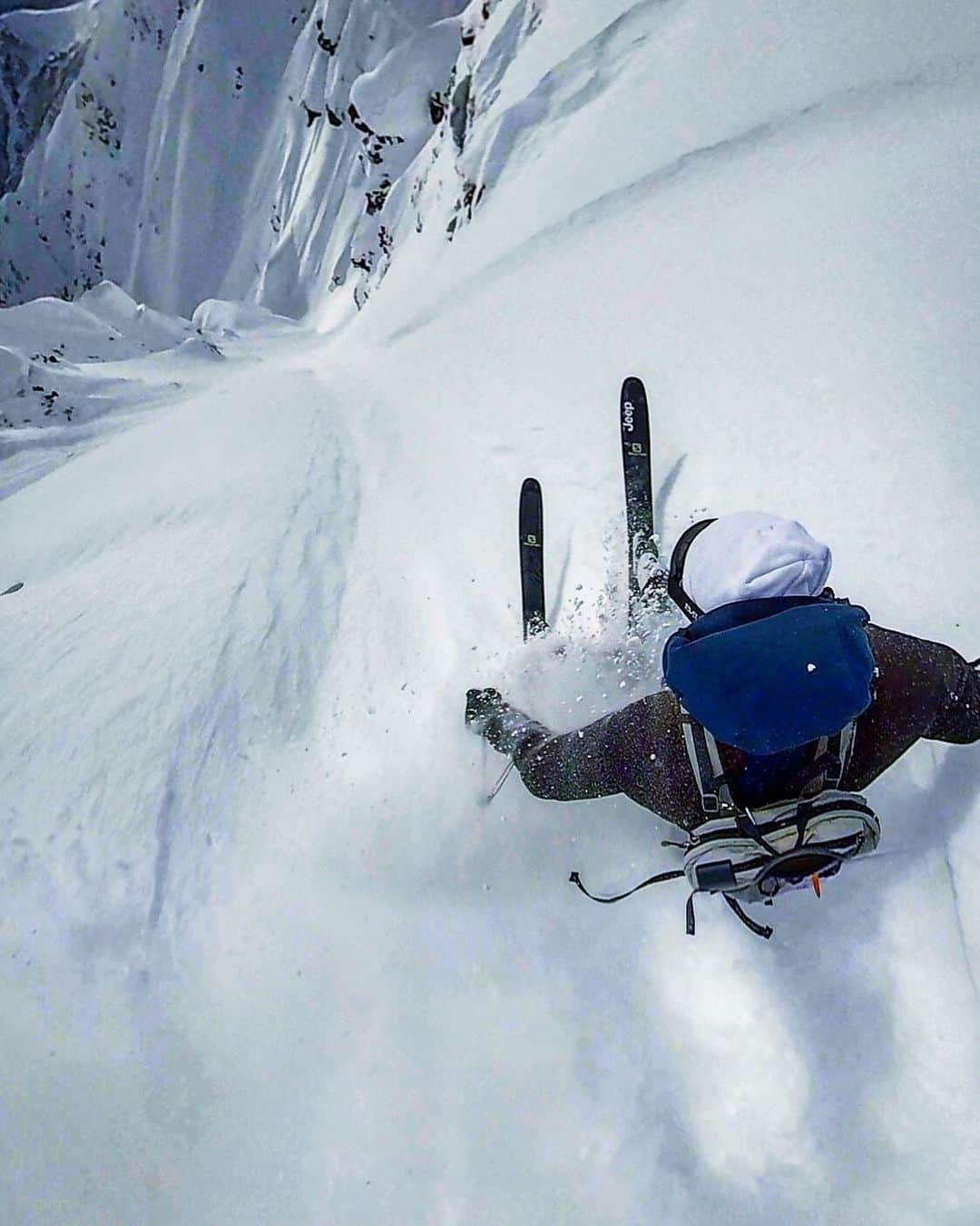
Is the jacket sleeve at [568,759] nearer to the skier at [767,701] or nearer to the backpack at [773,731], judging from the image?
the skier at [767,701]

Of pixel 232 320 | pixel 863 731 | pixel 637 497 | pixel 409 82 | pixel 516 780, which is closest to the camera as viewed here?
pixel 863 731

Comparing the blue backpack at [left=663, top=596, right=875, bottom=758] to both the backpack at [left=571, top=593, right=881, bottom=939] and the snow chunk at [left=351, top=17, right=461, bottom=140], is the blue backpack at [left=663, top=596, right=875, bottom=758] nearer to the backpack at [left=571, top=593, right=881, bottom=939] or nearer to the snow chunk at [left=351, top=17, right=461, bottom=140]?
the backpack at [left=571, top=593, right=881, bottom=939]

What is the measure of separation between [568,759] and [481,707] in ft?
2.23

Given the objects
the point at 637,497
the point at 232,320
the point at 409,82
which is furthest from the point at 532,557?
the point at 232,320

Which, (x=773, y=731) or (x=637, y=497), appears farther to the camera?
(x=637, y=497)

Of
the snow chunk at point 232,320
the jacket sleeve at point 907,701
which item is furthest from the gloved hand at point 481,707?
the snow chunk at point 232,320

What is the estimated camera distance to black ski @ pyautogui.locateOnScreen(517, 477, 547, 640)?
295cm

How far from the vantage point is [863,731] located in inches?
63.1

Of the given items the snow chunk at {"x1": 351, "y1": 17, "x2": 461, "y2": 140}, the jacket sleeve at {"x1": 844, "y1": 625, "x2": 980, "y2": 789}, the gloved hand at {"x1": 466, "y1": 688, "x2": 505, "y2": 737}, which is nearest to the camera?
the jacket sleeve at {"x1": 844, "y1": 625, "x2": 980, "y2": 789}

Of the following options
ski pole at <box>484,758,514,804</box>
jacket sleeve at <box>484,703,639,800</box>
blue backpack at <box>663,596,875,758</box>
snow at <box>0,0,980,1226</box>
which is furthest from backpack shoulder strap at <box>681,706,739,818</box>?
ski pole at <box>484,758,514,804</box>

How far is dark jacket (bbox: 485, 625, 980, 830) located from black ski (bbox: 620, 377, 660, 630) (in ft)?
3.04

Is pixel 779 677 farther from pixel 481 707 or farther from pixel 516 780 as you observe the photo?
pixel 481 707

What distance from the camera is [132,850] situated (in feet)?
8.84

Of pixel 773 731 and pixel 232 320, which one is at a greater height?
pixel 232 320
